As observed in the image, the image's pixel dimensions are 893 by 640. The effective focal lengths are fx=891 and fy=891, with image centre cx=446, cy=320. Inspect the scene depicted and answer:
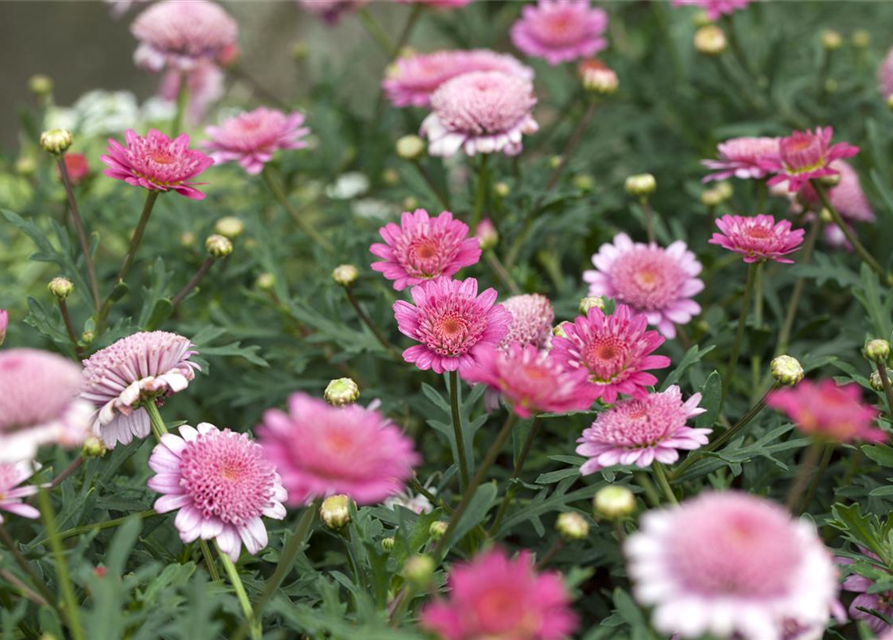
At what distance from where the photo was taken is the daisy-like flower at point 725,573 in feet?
2.09

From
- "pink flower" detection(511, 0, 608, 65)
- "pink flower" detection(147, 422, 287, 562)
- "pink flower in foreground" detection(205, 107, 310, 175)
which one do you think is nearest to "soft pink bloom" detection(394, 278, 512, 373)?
"pink flower" detection(147, 422, 287, 562)

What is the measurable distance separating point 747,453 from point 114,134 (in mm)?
1754

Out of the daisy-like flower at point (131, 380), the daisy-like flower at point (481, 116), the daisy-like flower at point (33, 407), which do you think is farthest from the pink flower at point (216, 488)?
the daisy-like flower at point (481, 116)

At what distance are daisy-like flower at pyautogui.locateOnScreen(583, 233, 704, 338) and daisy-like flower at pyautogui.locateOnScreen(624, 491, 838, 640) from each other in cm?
60

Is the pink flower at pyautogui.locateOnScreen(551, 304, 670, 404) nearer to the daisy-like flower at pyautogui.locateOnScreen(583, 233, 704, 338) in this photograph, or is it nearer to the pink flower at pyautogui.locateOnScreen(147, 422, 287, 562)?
the daisy-like flower at pyautogui.locateOnScreen(583, 233, 704, 338)

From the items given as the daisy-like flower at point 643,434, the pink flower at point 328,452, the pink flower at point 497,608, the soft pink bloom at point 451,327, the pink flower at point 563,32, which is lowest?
the daisy-like flower at point 643,434

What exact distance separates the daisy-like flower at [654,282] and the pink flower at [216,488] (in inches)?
21.8

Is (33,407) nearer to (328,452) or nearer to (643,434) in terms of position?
(328,452)

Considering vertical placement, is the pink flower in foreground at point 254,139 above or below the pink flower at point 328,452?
below

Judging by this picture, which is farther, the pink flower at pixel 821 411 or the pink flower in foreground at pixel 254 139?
the pink flower in foreground at pixel 254 139

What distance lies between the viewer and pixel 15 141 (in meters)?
2.99

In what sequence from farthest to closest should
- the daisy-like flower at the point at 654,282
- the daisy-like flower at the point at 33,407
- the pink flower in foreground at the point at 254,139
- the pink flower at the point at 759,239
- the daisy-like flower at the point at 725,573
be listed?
the pink flower in foreground at the point at 254,139 → the daisy-like flower at the point at 654,282 → the pink flower at the point at 759,239 → the daisy-like flower at the point at 33,407 → the daisy-like flower at the point at 725,573

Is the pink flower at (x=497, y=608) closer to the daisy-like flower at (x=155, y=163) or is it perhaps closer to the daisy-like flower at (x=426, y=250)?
the daisy-like flower at (x=426, y=250)

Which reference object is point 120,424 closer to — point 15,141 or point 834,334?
point 834,334
